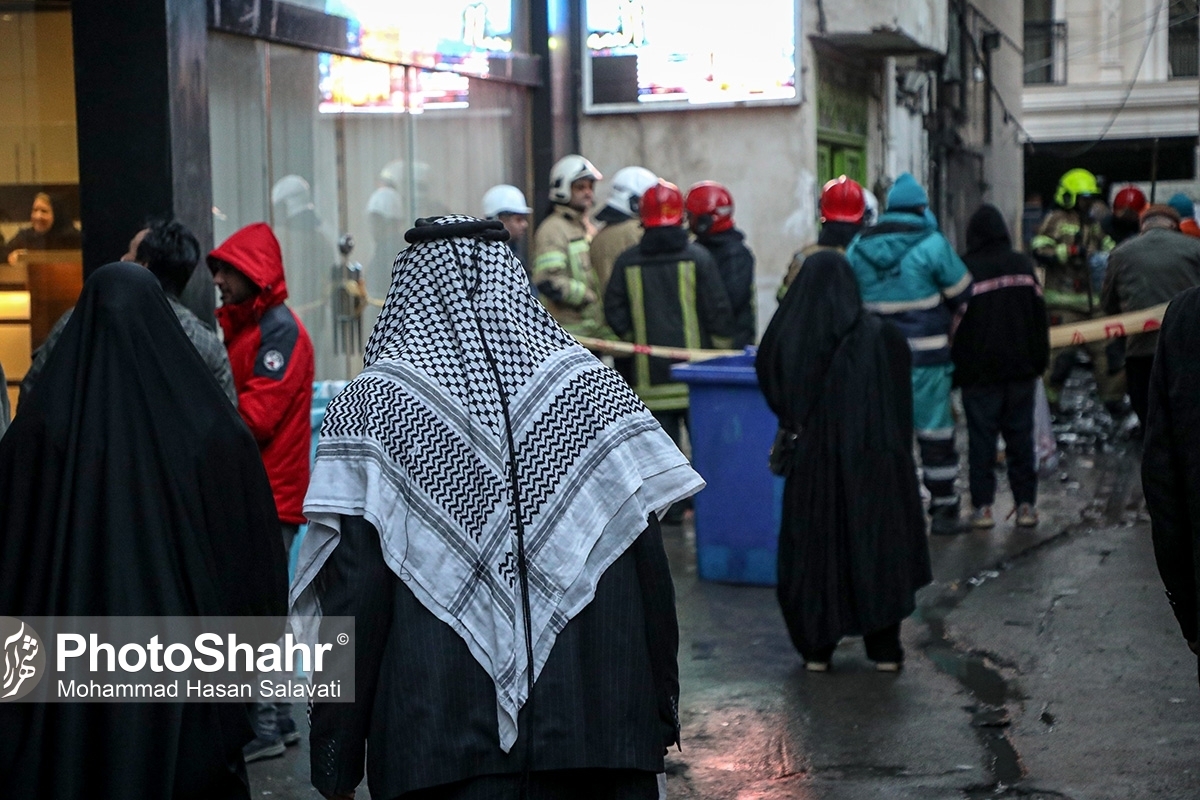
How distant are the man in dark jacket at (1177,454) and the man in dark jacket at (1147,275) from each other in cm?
725

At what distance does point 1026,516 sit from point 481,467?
7591mm

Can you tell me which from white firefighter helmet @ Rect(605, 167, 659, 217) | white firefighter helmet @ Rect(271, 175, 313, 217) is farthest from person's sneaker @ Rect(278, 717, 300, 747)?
white firefighter helmet @ Rect(605, 167, 659, 217)

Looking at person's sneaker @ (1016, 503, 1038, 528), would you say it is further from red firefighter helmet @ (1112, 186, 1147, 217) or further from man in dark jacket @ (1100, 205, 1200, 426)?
red firefighter helmet @ (1112, 186, 1147, 217)

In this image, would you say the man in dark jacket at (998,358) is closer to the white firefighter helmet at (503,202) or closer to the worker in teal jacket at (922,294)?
the worker in teal jacket at (922,294)

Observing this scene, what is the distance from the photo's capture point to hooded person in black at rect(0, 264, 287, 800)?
360cm

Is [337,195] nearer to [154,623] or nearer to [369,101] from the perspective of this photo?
[369,101]

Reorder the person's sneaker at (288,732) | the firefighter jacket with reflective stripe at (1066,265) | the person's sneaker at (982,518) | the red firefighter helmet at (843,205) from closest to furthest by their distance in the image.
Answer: the person's sneaker at (288,732), the red firefighter helmet at (843,205), the person's sneaker at (982,518), the firefighter jacket with reflective stripe at (1066,265)

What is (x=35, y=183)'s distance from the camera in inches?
323

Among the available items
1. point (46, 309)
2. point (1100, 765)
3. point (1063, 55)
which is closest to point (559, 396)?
point (1100, 765)

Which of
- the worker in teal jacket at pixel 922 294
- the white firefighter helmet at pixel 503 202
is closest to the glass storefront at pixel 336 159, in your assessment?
the white firefighter helmet at pixel 503 202

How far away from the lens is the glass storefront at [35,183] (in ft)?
26.4

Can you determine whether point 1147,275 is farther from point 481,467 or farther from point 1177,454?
point 481,467

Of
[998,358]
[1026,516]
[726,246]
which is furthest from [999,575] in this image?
[726,246]

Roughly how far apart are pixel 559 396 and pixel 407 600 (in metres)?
0.49
